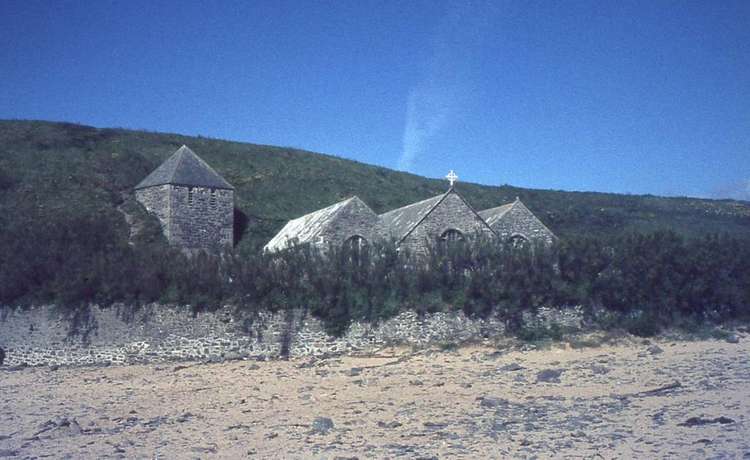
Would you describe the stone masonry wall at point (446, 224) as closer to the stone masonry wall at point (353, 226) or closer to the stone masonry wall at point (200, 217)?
the stone masonry wall at point (353, 226)

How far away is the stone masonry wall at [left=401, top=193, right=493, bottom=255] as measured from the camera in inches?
1000

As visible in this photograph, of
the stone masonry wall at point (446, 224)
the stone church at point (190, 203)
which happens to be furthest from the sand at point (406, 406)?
the stone church at point (190, 203)

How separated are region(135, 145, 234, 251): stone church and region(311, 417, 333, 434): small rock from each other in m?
23.6

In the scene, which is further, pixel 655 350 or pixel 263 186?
pixel 263 186

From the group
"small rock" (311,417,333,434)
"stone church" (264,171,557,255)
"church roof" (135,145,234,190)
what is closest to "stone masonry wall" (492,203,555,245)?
"stone church" (264,171,557,255)

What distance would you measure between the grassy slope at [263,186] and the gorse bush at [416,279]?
1336cm

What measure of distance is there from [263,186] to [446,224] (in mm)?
25057

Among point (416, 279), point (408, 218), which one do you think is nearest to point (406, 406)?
point (416, 279)

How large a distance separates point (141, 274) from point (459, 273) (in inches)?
391

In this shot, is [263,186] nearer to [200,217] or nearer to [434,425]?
[200,217]

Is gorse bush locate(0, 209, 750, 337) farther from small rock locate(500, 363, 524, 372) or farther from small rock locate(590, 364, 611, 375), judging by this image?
small rock locate(590, 364, 611, 375)

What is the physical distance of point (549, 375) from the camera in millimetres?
16219

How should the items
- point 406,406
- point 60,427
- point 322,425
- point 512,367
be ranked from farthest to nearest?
point 512,367
point 406,406
point 60,427
point 322,425

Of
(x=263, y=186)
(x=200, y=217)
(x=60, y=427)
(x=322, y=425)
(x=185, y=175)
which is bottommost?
(x=60, y=427)
